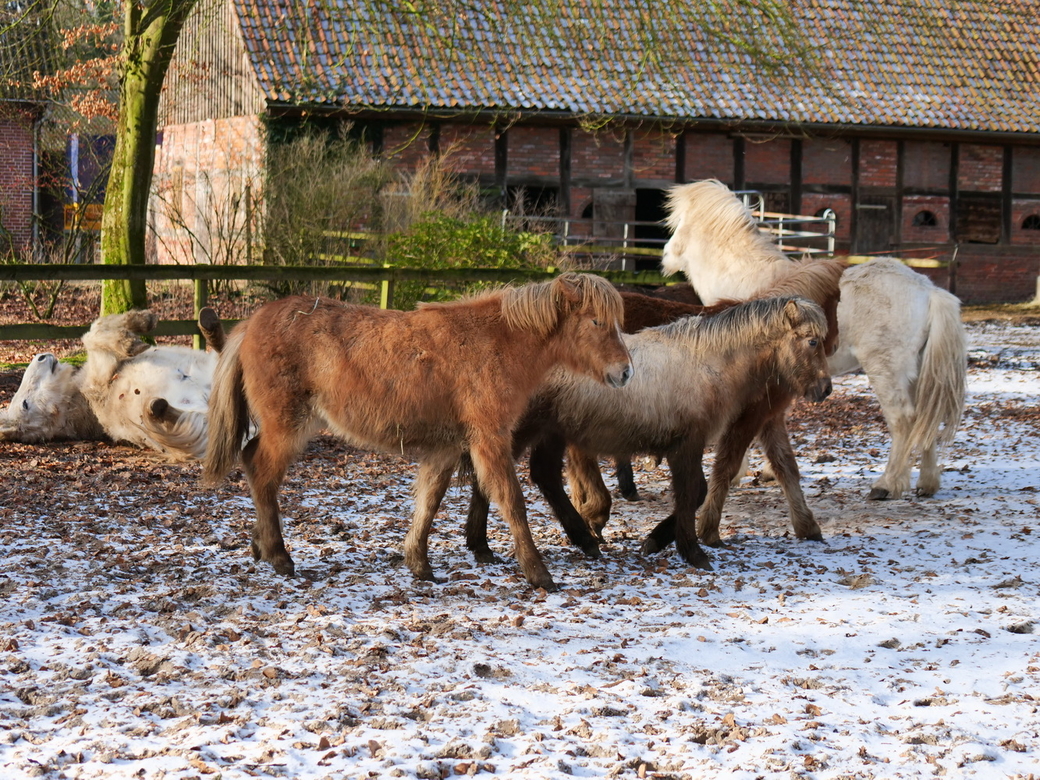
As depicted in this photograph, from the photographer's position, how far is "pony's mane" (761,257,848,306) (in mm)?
7223

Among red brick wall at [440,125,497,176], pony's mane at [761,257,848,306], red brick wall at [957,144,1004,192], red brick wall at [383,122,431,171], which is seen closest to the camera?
pony's mane at [761,257,848,306]

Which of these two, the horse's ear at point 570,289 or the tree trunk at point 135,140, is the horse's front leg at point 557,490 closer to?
the horse's ear at point 570,289

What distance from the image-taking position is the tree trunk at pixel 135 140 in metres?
11.0

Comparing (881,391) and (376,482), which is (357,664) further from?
(881,391)

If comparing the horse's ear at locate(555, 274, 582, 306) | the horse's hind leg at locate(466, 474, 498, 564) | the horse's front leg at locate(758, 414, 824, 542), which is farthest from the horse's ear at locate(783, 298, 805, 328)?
the horse's hind leg at locate(466, 474, 498, 564)

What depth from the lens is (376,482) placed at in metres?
8.19

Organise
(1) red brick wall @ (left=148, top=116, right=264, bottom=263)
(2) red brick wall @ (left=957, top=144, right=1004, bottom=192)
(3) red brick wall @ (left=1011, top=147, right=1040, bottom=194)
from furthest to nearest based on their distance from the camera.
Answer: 1. (3) red brick wall @ (left=1011, top=147, right=1040, bottom=194)
2. (2) red brick wall @ (left=957, top=144, right=1004, bottom=192)
3. (1) red brick wall @ (left=148, top=116, right=264, bottom=263)

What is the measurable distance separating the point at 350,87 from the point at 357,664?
1598cm

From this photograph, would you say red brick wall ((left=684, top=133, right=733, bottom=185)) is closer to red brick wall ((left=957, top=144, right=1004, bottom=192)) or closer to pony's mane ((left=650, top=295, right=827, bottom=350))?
red brick wall ((left=957, top=144, right=1004, bottom=192))

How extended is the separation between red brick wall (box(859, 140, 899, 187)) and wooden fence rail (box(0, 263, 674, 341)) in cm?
Result: 1328

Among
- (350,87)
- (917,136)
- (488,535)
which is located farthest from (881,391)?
(917,136)

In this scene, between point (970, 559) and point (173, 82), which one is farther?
point (173, 82)

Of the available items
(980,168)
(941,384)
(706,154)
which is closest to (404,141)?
(706,154)

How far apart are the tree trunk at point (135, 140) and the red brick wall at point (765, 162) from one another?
14.0 metres
